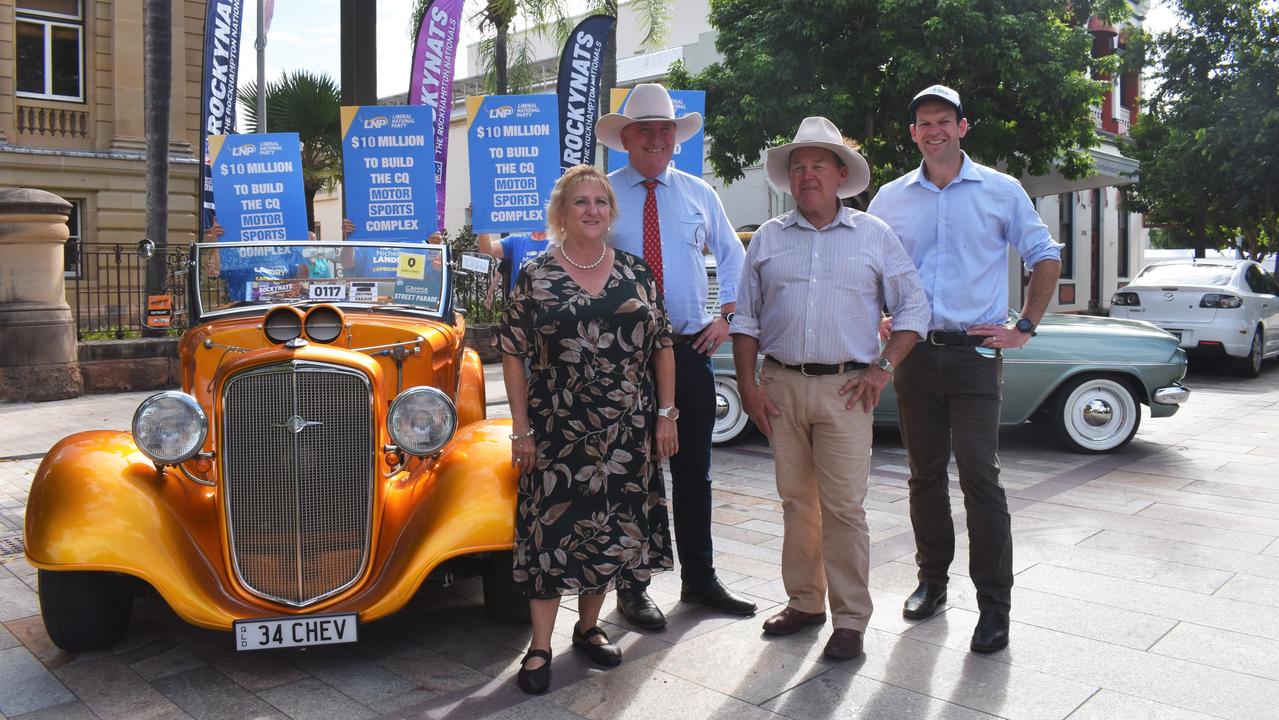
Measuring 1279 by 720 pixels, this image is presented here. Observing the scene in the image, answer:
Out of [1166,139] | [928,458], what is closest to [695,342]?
[928,458]

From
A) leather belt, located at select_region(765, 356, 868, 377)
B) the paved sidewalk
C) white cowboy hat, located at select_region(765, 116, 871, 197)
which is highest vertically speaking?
white cowboy hat, located at select_region(765, 116, 871, 197)

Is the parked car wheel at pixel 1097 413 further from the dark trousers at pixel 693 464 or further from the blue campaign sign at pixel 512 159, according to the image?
the dark trousers at pixel 693 464

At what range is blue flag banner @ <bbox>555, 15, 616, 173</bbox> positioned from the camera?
1267 cm

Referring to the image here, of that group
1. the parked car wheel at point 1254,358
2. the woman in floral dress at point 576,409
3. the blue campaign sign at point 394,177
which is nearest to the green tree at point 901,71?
the parked car wheel at point 1254,358

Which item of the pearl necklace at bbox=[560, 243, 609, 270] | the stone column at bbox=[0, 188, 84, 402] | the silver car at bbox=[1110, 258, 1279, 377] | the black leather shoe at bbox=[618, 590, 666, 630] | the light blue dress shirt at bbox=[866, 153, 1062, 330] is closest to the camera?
the pearl necklace at bbox=[560, 243, 609, 270]

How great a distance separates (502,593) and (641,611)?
593mm

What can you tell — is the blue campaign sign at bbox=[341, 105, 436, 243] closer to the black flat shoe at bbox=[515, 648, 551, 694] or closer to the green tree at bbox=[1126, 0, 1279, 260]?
the black flat shoe at bbox=[515, 648, 551, 694]

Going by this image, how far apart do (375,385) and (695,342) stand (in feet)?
4.39

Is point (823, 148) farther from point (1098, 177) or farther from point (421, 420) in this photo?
point (1098, 177)

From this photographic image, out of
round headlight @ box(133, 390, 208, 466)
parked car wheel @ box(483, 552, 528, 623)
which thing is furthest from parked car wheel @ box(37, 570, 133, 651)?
parked car wheel @ box(483, 552, 528, 623)

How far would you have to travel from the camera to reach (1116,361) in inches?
329

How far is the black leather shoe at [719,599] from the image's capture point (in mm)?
4465

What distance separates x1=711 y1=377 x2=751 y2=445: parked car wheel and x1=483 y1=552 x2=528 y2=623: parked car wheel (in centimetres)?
482

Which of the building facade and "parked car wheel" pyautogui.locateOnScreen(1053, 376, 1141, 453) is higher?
the building facade
